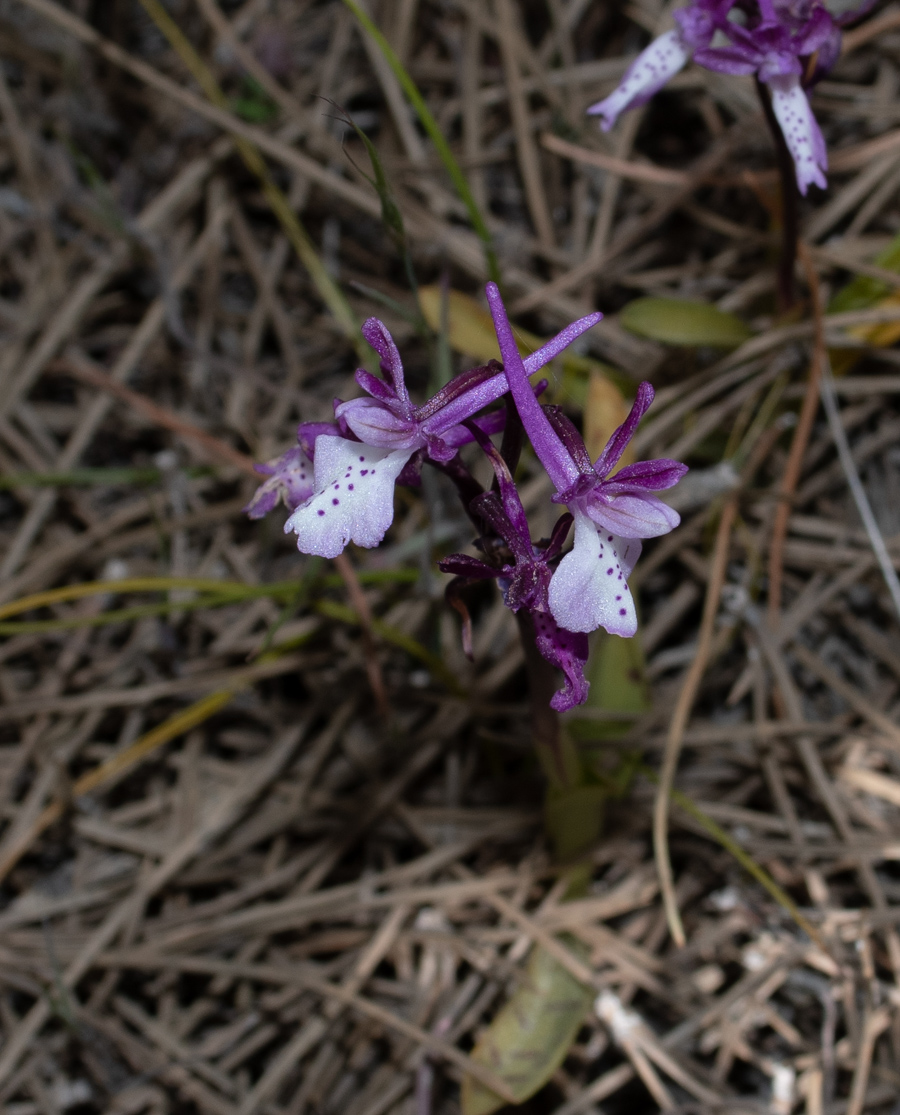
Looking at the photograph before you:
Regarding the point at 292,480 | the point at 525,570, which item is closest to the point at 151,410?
the point at 292,480

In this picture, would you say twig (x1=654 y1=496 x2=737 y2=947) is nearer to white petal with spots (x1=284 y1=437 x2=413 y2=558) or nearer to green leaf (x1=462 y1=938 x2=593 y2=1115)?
green leaf (x1=462 y1=938 x2=593 y2=1115)

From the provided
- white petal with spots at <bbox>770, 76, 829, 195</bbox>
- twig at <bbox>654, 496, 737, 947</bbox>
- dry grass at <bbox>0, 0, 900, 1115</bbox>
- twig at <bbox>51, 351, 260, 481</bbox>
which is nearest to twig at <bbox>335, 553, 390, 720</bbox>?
dry grass at <bbox>0, 0, 900, 1115</bbox>

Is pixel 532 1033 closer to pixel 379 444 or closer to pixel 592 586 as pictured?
pixel 592 586

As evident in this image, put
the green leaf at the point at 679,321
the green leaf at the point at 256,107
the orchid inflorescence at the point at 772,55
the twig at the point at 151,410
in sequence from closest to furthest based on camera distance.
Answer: the orchid inflorescence at the point at 772,55
the green leaf at the point at 679,321
the twig at the point at 151,410
the green leaf at the point at 256,107

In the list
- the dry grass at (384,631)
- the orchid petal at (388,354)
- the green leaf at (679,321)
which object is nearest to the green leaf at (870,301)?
the dry grass at (384,631)

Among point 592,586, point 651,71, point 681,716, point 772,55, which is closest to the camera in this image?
point 592,586

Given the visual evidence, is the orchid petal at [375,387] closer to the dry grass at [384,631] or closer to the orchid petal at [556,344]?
the orchid petal at [556,344]
